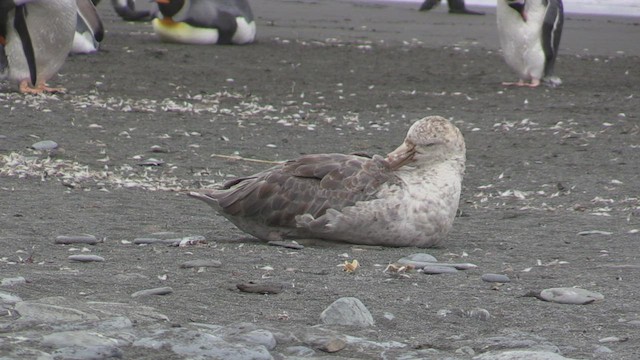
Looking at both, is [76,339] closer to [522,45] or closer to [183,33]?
[522,45]

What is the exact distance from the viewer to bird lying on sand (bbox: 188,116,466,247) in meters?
4.71

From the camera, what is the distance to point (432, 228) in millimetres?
4730

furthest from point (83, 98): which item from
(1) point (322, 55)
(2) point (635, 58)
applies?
(2) point (635, 58)

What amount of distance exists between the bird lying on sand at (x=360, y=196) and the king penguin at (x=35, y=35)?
534 centimetres

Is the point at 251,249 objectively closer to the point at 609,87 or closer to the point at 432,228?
the point at 432,228

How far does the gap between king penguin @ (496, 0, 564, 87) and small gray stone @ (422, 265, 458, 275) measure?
25.5 feet

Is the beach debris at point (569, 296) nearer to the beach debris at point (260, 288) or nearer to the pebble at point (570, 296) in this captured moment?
the pebble at point (570, 296)

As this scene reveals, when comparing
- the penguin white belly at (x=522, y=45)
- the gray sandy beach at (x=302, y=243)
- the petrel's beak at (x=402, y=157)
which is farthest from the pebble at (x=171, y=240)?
the penguin white belly at (x=522, y=45)

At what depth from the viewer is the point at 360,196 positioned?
4738 millimetres

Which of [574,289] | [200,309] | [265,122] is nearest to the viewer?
[200,309]

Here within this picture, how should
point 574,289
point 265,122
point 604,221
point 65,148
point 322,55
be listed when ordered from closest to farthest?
Answer: point 574,289
point 604,221
point 65,148
point 265,122
point 322,55

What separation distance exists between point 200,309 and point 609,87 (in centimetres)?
858

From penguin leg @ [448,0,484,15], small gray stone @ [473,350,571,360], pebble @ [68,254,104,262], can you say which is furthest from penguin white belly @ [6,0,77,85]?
penguin leg @ [448,0,484,15]

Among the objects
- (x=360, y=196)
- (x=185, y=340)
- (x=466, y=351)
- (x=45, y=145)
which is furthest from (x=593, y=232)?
(x=45, y=145)
